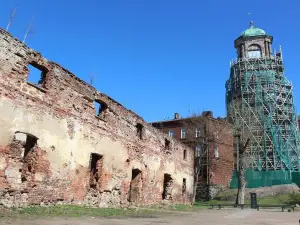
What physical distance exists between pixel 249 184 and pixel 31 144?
2712cm

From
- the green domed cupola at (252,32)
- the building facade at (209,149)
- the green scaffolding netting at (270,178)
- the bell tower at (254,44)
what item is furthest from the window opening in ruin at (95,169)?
the green domed cupola at (252,32)

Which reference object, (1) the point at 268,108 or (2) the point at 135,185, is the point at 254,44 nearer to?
(1) the point at 268,108

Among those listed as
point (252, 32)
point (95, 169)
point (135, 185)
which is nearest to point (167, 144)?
point (135, 185)

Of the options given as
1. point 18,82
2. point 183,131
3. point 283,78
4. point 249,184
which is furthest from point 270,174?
point 18,82

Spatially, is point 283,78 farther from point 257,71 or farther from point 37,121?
point 37,121

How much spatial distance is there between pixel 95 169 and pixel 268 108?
110ft

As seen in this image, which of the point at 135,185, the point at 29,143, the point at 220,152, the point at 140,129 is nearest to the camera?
the point at 29,143

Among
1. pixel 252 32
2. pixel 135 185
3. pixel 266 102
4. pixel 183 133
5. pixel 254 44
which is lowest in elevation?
pixel 135 185

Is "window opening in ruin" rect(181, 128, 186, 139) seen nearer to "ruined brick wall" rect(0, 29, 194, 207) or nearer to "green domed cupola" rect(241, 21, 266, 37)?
"ruined brick wall" rect(0, 29, 194, 207)

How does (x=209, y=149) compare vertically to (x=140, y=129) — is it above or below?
above

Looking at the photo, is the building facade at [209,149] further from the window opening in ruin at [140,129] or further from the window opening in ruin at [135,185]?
the window opening in ruin at [135,185]

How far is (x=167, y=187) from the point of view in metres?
22.4

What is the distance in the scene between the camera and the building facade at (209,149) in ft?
108

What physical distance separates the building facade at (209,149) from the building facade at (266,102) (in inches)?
122
